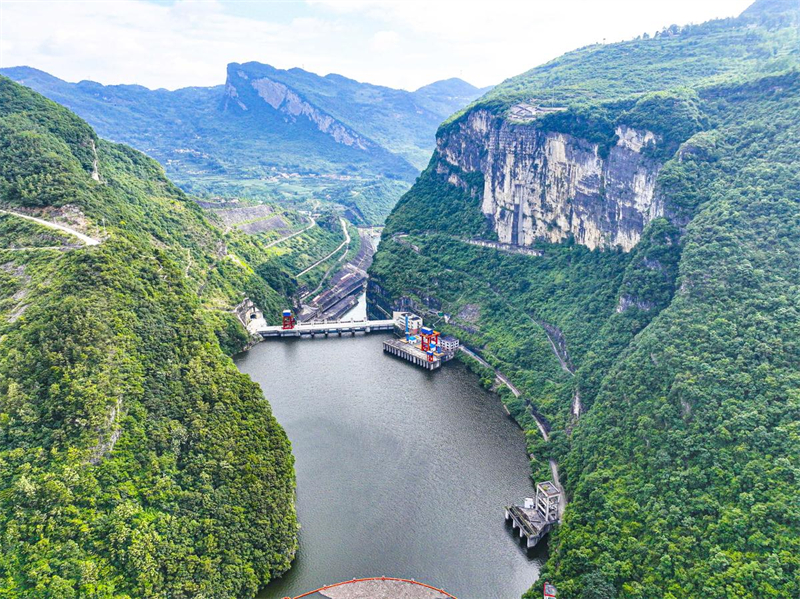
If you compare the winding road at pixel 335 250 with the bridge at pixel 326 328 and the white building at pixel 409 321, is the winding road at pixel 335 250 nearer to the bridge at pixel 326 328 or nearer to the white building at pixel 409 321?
the bridge at pixel 326 328

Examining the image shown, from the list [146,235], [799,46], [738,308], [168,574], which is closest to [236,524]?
[168,574]

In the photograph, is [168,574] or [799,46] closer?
[168,574]

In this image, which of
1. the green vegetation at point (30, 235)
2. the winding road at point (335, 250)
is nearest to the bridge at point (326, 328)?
the winding road at point (335, 250)

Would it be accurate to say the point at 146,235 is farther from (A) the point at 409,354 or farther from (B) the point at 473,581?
(B) the point at 473,581

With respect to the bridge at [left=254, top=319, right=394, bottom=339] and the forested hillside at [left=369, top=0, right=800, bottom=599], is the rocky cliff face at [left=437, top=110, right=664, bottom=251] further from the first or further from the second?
the bridge at [left=254, top=319, right=394, bottom=339]

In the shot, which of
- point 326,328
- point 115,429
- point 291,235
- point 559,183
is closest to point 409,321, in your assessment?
point 326,328

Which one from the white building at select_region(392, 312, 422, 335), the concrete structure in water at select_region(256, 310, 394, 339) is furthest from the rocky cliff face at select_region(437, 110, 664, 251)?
the concrete structure in water at select_region(256, 310, 394, 339)
